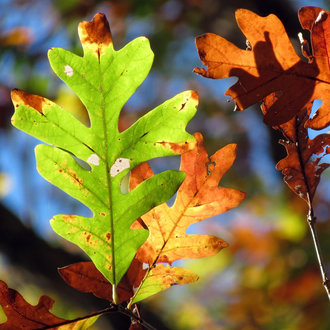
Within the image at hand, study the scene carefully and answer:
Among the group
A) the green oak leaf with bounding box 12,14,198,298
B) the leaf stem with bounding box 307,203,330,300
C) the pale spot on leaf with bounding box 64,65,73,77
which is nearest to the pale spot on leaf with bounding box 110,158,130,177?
the green oak leaf with bounding box 12,14,198,298

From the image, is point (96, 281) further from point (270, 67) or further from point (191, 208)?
point (270, 67)

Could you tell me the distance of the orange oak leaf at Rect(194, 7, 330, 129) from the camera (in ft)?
1.66

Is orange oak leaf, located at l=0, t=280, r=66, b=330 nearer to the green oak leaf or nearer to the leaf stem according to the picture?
the green oak leaf

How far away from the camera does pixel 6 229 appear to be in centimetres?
229

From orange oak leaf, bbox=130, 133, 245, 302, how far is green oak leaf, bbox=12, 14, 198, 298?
33 mm

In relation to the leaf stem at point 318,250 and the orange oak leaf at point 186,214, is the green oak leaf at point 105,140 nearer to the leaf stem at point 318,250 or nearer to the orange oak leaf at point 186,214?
the orange oak leaf at point 186,214

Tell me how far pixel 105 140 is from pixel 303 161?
265mm

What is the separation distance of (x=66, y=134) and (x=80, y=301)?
1.84 metres

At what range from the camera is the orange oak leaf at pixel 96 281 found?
0.60m

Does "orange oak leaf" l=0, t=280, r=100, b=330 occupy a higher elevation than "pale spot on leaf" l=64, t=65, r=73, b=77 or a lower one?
lower

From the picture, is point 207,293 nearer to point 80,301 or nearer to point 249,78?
point 80,301

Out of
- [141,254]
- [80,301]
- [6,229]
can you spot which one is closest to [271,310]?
[80,301]

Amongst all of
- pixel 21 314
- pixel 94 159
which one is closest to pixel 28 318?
pixel 21 314

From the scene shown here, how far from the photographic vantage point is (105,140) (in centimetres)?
55
